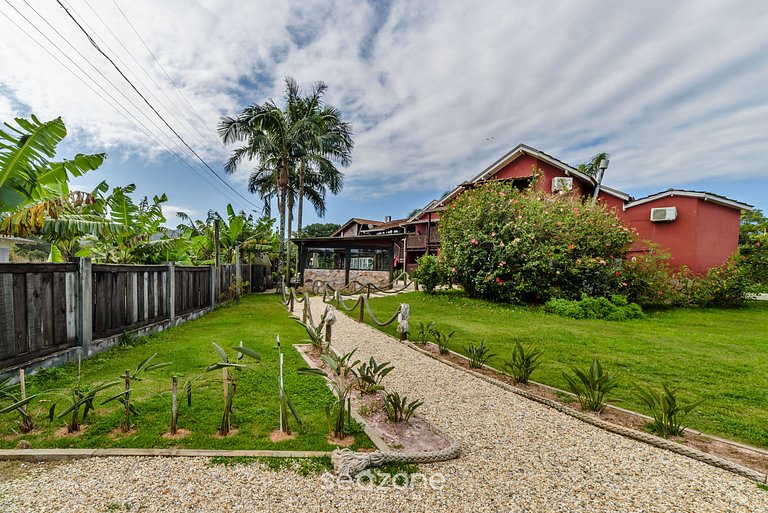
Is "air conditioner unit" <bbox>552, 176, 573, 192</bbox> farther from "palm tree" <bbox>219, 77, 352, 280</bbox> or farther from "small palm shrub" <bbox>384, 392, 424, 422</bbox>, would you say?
"small palm shrub" <bbox>384, 392, 424, 422</bbox>

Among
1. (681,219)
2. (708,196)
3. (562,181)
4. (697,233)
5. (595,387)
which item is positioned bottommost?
(595,387)

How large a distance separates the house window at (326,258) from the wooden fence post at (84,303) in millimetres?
13403

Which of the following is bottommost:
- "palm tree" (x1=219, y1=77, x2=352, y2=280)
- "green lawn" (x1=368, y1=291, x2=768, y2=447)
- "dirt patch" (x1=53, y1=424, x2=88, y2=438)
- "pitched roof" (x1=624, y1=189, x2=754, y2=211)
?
"green lawn" (x1=368, y1=291, x2=768, y2=447)

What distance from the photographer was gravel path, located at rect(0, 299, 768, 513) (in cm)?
211

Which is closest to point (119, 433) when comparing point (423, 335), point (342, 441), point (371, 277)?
point (342, 441)

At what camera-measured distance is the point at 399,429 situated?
10.5 ft

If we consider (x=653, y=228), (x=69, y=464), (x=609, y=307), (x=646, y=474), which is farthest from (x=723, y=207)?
(x=69, y=464)

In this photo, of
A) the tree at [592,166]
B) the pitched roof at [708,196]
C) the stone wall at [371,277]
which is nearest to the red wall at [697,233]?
the pitched roof at [708,196]

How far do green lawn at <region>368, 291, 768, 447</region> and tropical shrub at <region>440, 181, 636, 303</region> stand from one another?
4.17 ft

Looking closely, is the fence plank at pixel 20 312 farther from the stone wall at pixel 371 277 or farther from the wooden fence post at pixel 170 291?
the stone wall at pixel 371 277

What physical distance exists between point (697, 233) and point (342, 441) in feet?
62.0

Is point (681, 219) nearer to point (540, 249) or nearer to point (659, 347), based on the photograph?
point (540, 249)

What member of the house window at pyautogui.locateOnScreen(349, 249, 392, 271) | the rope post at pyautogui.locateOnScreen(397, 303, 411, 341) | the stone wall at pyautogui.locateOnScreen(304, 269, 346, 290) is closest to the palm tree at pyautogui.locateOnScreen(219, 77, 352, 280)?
the stone wall at pyautogui.locateOnScreen(304, 269, 346, 290)

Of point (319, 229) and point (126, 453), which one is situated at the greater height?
point (319, 229)
